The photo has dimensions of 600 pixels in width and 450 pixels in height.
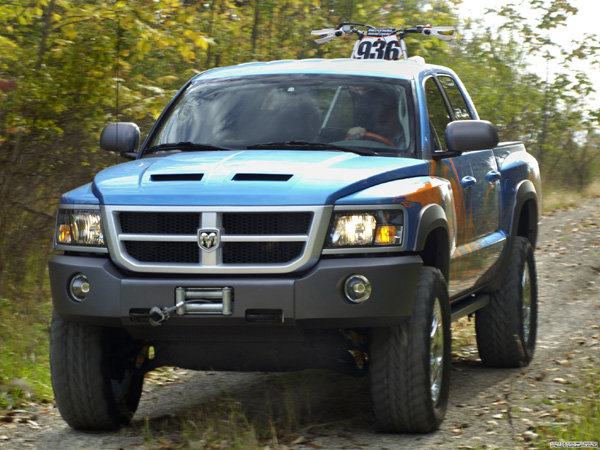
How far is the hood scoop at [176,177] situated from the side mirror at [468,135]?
1.51 metres

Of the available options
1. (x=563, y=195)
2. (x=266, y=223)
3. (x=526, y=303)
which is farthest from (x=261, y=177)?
(x=563, y=195)

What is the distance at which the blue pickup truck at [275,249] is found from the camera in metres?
4.71

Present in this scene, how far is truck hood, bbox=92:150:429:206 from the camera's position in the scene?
474cm

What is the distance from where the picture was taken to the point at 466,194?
6.32 meters

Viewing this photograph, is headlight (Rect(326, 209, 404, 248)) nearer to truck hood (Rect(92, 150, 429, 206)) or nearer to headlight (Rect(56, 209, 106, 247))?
truck hood (Rect(92, 150, 429, 206))

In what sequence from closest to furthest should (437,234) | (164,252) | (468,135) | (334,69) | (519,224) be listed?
(164,252)
(437,234)
(468,135)
(334,69)
(519,224)

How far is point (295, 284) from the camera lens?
4656 mm

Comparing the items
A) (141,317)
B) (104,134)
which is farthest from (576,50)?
(141,317)

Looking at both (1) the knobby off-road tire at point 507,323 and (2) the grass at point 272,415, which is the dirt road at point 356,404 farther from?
(1) the knobby off-road tire at point 507,323

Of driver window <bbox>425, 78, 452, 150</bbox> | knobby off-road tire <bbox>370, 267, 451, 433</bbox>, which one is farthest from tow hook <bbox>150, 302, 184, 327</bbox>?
driver window <bbox>425, 78, 452, 150</bbox>

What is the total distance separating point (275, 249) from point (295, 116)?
1.34 meters

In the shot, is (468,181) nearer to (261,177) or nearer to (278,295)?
(261,177)

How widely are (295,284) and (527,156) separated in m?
3.96

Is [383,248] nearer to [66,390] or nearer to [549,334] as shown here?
[66,390]
